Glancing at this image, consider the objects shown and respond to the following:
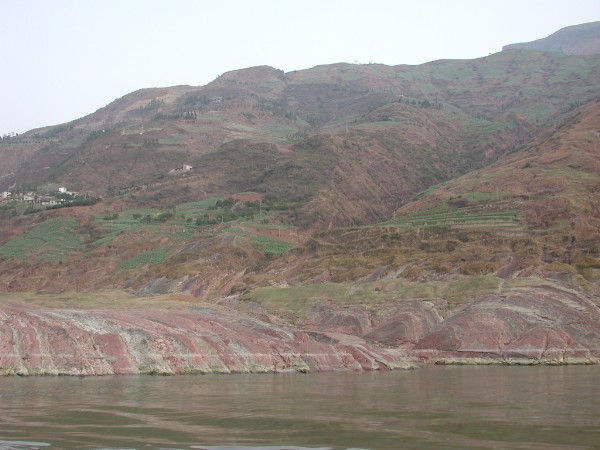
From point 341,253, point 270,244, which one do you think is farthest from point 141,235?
point 341,253

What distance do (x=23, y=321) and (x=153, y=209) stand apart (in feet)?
377

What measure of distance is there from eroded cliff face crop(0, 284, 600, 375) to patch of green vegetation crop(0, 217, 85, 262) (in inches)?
2583

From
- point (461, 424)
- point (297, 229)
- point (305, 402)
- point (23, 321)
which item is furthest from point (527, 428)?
point (297, 229)

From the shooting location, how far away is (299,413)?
100 ft

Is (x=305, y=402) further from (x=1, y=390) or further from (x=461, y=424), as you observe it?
(x=1, y=390)


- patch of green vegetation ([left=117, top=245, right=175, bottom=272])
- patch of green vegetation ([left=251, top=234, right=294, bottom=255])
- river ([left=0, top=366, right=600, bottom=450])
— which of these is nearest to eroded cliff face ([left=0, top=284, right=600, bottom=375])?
river ([left=0, top=366, right=600, bottom=450])

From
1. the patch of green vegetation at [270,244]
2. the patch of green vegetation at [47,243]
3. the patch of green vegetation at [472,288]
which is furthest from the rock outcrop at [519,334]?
the patch of green vegetation at [47,243]

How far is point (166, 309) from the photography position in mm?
68250

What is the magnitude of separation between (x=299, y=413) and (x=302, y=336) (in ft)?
114

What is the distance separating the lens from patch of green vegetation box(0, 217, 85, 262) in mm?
137625

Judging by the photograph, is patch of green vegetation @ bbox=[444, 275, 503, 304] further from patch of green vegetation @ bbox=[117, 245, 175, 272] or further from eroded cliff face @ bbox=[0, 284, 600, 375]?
patch of green vegetation @ bbox=[117, 245, 175, 272]

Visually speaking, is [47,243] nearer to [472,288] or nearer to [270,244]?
[270,244]

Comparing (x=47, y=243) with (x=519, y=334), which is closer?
(x=519, y=334)

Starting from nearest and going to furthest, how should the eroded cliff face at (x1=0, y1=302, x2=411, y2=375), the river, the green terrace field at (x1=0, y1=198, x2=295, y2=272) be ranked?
the river < the eroded cliff face at (x1=0, y1=302, x2=411, y2=375) < the green terrace field at (x1=0, y1=198, x2=295, y2=272)
